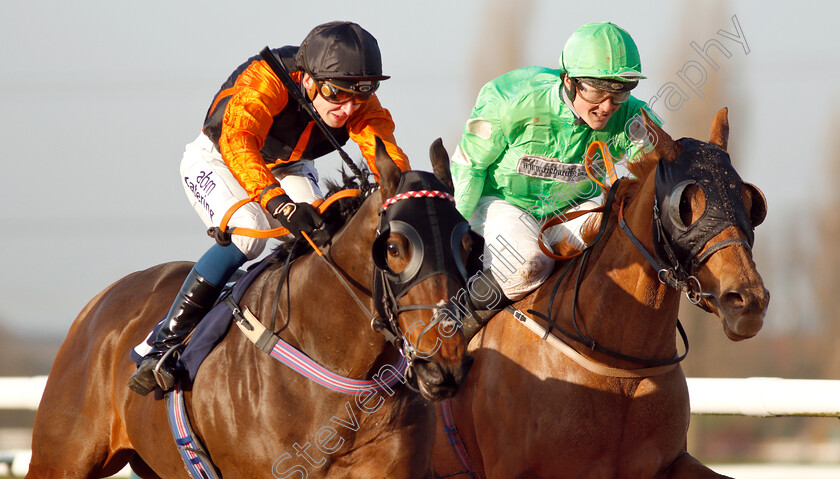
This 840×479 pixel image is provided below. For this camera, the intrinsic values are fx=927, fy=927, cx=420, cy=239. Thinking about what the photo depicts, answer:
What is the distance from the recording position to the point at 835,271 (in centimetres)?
1995

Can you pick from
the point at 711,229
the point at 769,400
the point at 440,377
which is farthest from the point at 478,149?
the point at 769,400

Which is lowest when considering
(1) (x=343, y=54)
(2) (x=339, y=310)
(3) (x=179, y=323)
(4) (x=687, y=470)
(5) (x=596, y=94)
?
(4) (x=687, y=470)

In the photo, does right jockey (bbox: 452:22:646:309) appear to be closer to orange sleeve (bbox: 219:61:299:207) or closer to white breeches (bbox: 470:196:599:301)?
white breeches (bbox: 470:196:599:301)

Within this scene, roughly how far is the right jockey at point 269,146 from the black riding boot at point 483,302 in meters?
0.87

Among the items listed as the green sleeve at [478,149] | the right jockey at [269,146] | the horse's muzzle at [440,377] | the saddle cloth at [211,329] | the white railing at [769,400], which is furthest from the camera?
the white railing at [769,400]

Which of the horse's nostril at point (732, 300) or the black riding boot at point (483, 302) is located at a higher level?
the horse's nostril at point (732, 300)

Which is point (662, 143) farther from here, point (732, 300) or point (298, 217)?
point (298, 217)

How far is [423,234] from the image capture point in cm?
290

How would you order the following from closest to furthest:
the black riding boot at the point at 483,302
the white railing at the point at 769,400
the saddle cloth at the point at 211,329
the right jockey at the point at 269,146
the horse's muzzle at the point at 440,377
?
the horse's muzzle at the point at 440,377 < the right jockey at the point at 269,146 < the saddle cloth at the point at 211,329 < the black riding boot at the point at 483,302 < the white railing at the point at 769,400

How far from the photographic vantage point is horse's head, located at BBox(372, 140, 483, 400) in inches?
111

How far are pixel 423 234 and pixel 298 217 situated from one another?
611 millimetres

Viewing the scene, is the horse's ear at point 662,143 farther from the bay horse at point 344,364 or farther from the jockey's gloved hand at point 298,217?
the jockey's gloved hand at point 298,217

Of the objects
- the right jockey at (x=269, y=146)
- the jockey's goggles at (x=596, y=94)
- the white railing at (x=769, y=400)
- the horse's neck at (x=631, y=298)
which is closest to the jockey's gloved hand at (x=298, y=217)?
the right jockey at (x=269, y=146)

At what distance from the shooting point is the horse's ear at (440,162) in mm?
3276
